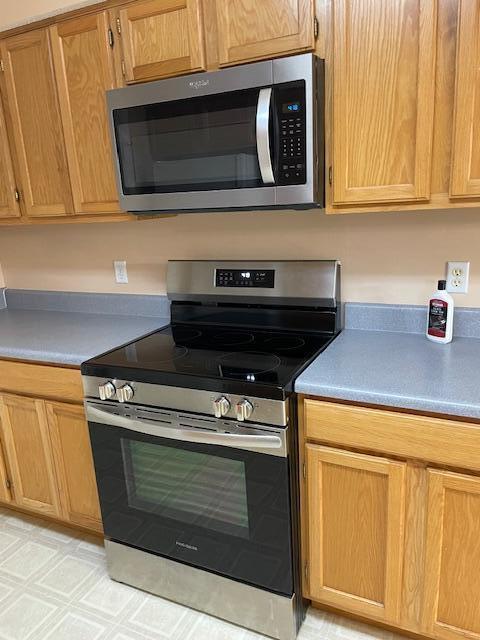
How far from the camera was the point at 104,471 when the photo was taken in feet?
5.65

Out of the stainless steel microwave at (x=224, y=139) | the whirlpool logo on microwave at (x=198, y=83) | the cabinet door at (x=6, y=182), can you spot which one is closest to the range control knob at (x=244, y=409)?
the stainless steel microwave at (x=224, y=139)

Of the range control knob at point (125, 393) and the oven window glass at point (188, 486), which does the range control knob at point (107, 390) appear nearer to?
the range control knob at point (125, 393)

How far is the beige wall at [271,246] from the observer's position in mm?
1670

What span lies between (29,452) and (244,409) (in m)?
Result: 1.15

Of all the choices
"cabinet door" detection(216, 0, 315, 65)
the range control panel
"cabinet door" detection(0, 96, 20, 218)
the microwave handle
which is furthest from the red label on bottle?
"cabinet door" detection(0, 96, 20, 218)

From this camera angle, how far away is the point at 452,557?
1312 millimetres

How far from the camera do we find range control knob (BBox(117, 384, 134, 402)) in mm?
1562

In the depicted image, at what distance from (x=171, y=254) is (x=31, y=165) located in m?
0.68

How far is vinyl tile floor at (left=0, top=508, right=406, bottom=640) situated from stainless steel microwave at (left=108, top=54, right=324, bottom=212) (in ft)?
4.66

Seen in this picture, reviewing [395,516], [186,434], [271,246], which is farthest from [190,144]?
[395,516]

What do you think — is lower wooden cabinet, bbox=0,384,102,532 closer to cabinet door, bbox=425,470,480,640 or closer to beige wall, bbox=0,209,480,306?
beige wall, bbox=0,209,480,306

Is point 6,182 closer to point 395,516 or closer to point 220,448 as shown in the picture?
point 220,448

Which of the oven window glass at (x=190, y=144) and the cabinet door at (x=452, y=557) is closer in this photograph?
the cabinet door at (x=452, y=557)

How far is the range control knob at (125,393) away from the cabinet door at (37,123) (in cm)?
83
